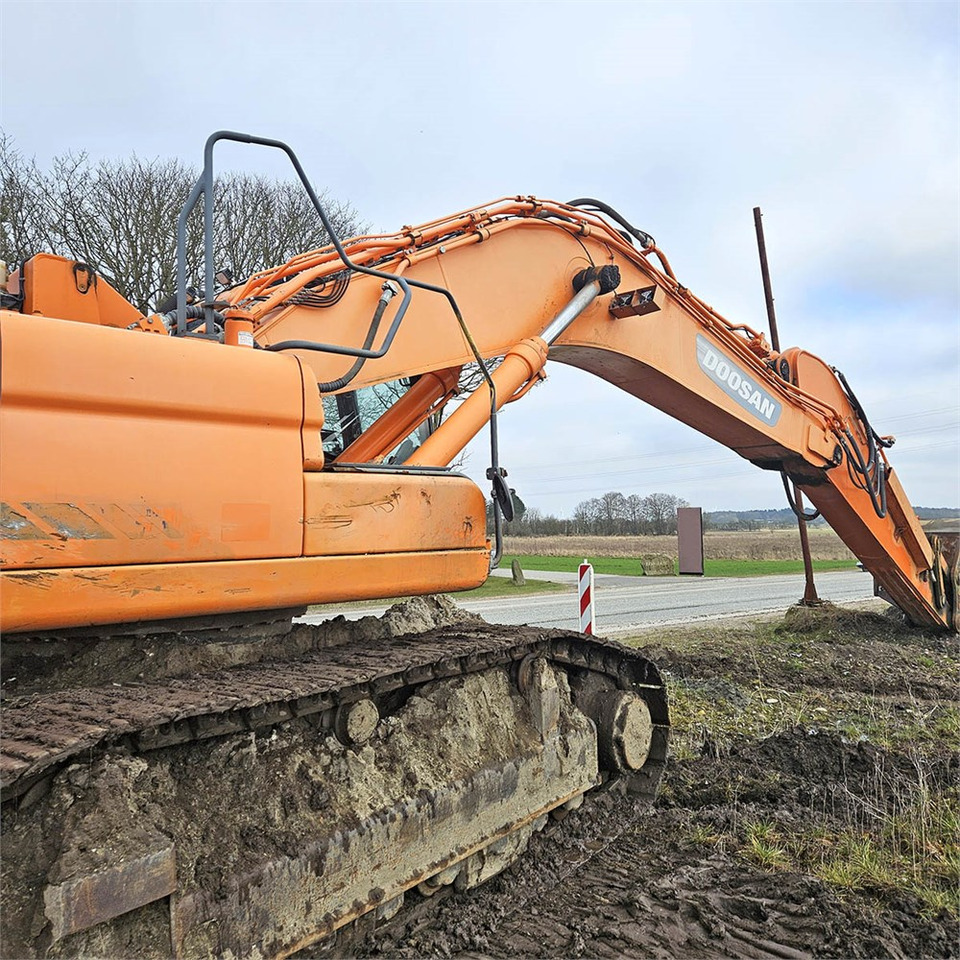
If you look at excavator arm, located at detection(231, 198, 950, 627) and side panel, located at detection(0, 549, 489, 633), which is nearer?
side panel, located at detection(0, 549, 489, 633)

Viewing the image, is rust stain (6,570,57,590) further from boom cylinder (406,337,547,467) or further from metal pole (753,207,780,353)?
metal pole (753,207,780,353)

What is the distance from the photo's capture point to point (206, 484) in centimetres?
264

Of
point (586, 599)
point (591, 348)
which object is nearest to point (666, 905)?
point (591, 348)

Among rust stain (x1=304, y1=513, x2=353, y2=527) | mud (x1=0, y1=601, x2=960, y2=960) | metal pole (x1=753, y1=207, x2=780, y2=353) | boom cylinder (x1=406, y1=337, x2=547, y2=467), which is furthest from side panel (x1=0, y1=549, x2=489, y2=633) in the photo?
metal pole (x1=753, y1=207, x2=780, y2=353)

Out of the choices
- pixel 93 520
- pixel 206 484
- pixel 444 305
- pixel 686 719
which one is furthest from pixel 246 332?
pixel 686 719

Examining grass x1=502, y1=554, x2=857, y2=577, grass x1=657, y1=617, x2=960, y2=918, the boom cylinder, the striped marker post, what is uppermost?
the boom cylinder

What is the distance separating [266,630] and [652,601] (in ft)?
50.1

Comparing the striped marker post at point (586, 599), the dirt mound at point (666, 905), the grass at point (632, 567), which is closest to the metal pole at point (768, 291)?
the striped marker post at point (586, 599)

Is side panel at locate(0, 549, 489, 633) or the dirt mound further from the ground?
side panel at locate(0, 549, 489, 633)

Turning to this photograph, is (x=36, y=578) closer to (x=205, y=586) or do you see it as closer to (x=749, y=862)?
(x=205, y=586)

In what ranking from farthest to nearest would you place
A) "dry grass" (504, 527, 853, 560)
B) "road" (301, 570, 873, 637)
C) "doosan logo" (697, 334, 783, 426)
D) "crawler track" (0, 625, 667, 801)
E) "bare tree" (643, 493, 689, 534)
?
"bare tree" (643, 493, 689, 534) < "dry grass" (504, 527, 853, 560) < "road" (301, 570, 873, 637) < "doosan logo" (697, 334, 783, 426) < "crawler track" (0, 625, 667, 801)

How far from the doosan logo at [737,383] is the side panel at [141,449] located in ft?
12.7

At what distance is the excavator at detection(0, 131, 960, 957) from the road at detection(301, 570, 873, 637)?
571cm

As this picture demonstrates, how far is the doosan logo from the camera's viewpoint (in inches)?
238
